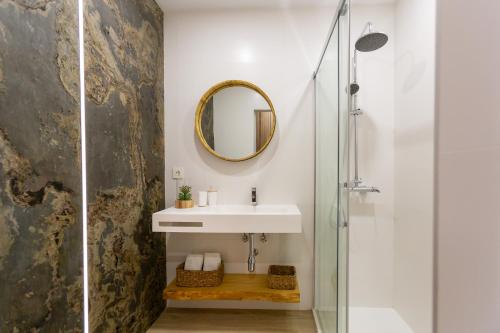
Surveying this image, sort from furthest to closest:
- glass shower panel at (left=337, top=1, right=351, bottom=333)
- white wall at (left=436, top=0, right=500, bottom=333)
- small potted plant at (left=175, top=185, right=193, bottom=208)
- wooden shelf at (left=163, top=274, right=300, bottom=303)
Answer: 1. small potted plant at (left=175, top=185, right=193, bottom=208)
2. wooden shelf at (left=163, top=274, right=300, bottom=303)
3. glass shower panel at (left=337, top=1, right=351, bottom=333)
4. white wall at (left=436, top=0, right=500, bottom=333)

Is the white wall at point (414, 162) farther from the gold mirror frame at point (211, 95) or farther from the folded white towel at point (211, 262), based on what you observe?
the folded white towel at point (211, 262)

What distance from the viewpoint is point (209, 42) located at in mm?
1937

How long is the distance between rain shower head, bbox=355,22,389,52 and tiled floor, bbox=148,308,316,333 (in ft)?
6.74

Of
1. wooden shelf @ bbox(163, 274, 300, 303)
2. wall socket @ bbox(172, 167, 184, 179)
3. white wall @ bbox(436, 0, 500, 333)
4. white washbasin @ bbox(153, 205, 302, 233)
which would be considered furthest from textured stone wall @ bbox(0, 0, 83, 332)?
white wall @ bbox(436, 0, 500, 333)

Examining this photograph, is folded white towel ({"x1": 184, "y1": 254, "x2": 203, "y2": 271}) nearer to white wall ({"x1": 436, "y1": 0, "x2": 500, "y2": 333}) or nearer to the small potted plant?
the small potted plant

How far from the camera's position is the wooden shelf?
156 centimetres

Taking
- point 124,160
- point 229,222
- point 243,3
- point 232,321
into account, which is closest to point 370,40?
point 243,3

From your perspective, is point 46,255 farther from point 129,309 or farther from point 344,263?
point 344,263

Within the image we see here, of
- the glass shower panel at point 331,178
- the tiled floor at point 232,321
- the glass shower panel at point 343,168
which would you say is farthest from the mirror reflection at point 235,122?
the tiled floor at point 232,321

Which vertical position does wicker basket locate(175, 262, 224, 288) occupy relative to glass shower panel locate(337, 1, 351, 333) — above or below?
below

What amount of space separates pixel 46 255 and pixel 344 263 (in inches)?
48.2

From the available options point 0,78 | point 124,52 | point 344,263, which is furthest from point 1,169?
point 344,263

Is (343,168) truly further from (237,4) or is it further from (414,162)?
(237,4)

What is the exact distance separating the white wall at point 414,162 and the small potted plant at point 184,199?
1610 mm
